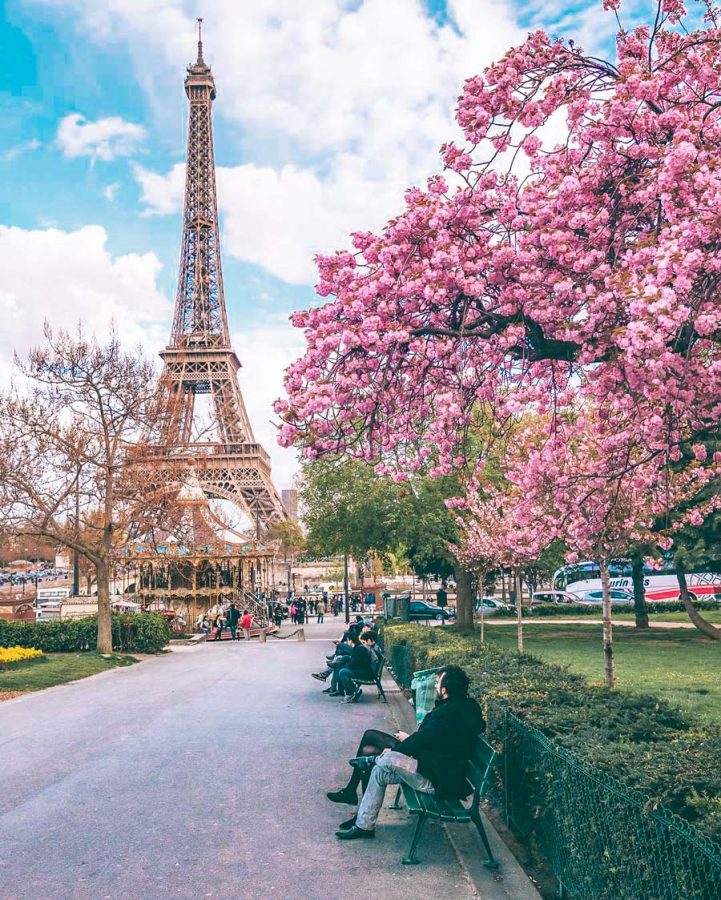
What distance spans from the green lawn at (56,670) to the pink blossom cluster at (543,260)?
1346 cm

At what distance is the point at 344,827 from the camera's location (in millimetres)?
6875

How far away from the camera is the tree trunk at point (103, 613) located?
80.6ft

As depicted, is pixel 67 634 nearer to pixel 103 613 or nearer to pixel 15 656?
pixel 103 613

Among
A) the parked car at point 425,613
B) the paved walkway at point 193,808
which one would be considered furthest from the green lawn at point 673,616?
the paved walkway at point 193,808

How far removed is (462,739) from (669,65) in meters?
5.75

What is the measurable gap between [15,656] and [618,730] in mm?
18925

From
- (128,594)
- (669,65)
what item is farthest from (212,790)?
(128,594)

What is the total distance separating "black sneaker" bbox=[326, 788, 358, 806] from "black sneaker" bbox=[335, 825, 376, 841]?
2.62 ft

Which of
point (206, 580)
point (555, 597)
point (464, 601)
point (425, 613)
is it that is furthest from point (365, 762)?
point (555, 597)

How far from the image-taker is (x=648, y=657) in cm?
2331

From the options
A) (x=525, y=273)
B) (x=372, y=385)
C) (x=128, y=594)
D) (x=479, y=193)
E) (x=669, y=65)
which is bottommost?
(x=128, y=594)

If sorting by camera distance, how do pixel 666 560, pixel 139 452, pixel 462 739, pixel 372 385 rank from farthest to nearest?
1. pixel 666 560
2. pixel 139 452
3. pixel 372 385
4. pixel 462 739

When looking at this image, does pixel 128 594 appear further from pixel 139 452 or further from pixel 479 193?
pixel 479 193

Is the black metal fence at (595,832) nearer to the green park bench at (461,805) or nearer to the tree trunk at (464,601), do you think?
the green park bench at (461,805)
